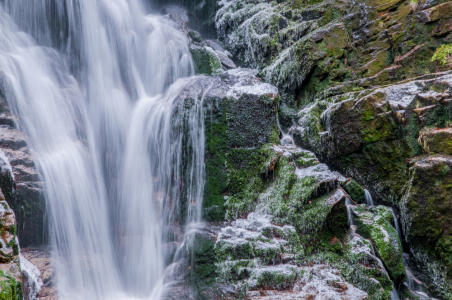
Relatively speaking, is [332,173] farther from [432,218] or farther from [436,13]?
[436,13]

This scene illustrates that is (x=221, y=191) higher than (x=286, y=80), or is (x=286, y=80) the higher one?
(x=286, y=80)

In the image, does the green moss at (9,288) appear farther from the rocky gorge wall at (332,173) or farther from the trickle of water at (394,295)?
the trickle of water at (394,295)

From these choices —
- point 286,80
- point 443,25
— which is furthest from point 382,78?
point 286,80

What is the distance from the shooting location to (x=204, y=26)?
14.1 meters

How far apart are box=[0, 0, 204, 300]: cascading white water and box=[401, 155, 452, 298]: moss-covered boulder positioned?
4.44 metres

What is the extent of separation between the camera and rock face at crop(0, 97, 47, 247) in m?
4.59

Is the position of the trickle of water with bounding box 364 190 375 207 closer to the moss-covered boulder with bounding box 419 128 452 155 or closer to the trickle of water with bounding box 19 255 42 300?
the moss-covered boulder with bounding box 419 128 452 155

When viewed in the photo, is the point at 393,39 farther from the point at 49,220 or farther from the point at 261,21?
the point at 49,220

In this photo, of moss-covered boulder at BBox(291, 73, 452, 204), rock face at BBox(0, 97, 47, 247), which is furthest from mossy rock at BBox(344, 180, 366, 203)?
rock face at BBox(0, 97, 47, 247)

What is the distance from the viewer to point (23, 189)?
4.71 meters

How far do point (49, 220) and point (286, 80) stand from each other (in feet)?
26.0

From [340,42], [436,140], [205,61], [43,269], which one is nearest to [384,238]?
[436,140]

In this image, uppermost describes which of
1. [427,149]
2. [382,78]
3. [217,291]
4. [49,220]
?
[382,78]

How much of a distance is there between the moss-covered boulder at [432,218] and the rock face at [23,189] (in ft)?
23.8
